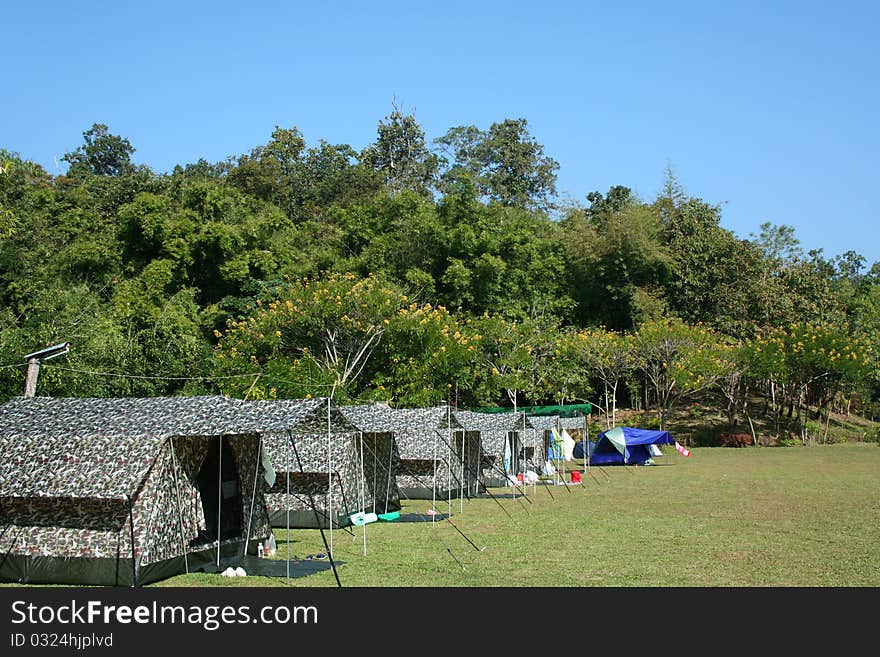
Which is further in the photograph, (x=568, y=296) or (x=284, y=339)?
(x=568, y=296)

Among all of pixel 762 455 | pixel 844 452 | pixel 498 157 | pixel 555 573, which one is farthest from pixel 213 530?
pixel 498 157

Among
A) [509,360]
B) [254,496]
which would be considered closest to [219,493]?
[254,496]

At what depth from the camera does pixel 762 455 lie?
3844 cm

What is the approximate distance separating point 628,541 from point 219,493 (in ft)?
21.6

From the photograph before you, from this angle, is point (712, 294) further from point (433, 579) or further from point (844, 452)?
point (433, 579)

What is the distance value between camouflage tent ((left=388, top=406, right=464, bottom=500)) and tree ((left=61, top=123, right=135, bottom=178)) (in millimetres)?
52777

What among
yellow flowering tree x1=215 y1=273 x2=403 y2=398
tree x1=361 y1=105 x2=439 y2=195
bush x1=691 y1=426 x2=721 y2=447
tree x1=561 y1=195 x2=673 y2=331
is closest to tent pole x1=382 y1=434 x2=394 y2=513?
yellow flowering tree x1=215 y1=273 x2=403 y2=398

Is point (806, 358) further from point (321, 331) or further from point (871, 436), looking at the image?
point (321, 331)

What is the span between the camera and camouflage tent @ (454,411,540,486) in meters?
24.0

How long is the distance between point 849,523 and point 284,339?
22.3m

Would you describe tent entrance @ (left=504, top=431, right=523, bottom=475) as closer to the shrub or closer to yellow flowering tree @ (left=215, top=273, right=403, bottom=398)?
yellow flowering tree @ (left=215, top=273, right=403, bottom=398)

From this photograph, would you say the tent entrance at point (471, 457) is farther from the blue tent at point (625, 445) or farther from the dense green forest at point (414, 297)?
the blue tent at point (625, 445)

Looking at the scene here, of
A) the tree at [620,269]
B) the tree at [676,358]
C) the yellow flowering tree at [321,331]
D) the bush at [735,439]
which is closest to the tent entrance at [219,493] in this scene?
the yellow flowering tree at [321,331]

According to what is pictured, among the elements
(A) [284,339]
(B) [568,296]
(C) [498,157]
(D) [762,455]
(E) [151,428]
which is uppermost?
(C) [498,157]
